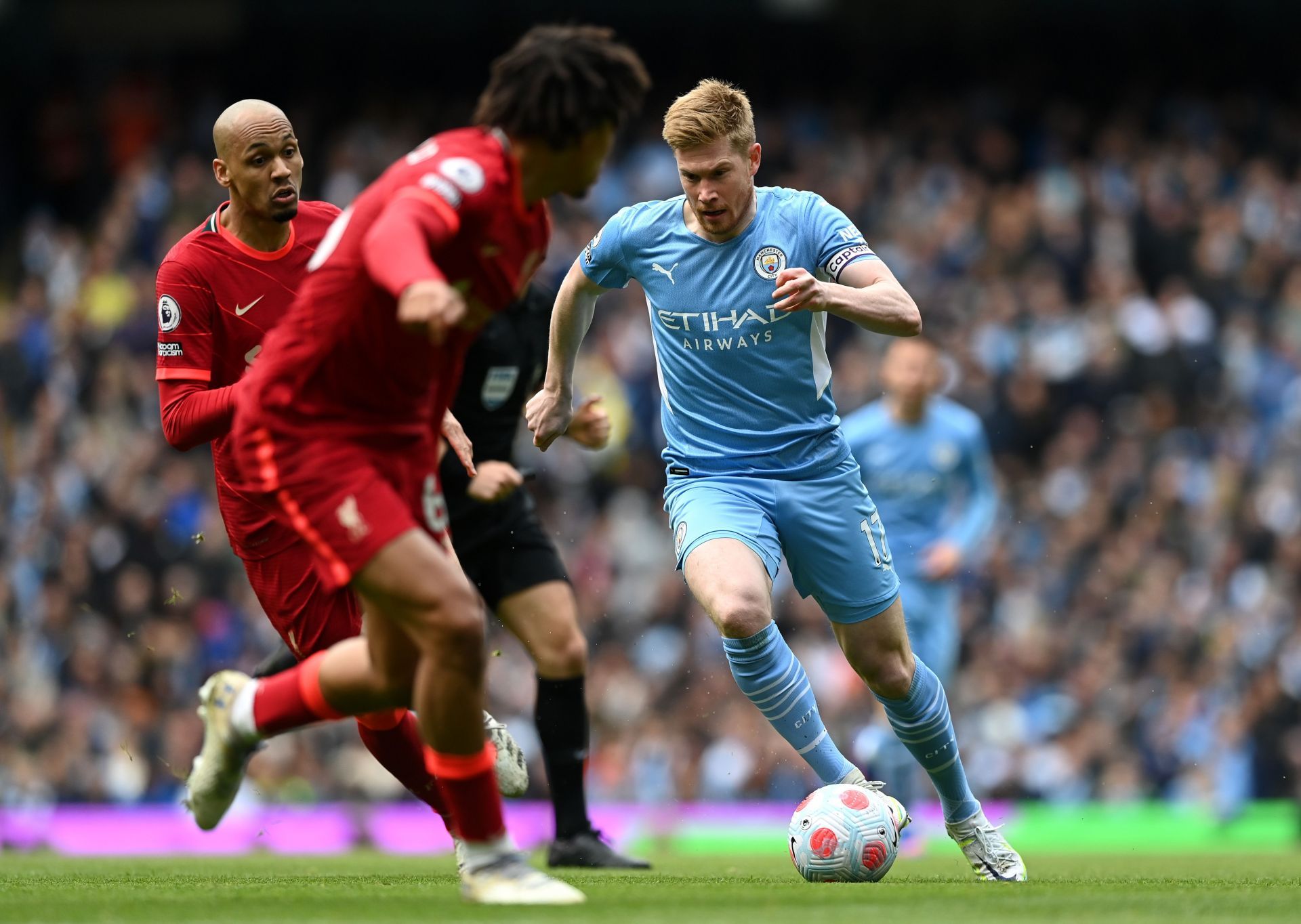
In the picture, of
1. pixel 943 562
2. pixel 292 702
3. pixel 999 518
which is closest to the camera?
pixel 292 702

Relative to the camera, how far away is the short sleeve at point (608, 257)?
23.0 feet

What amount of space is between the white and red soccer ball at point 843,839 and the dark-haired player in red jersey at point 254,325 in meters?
1.22

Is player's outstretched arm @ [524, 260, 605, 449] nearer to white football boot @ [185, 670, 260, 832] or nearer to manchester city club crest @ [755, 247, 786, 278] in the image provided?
manchester city club crest @ [755, 247, 786, 278]

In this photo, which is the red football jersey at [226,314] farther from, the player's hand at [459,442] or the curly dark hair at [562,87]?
the curly dark hair at [562,87]

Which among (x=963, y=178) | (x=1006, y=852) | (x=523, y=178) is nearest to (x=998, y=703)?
(x=963, y=178)

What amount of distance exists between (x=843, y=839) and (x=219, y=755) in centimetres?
220

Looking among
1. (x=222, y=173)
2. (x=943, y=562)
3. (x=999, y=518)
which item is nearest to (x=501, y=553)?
(x=222, y=173)

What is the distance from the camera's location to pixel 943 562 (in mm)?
10172

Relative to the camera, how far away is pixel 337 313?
16.1 feet

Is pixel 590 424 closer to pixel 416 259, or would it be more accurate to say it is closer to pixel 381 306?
pixel 381 306

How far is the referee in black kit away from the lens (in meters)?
6.48

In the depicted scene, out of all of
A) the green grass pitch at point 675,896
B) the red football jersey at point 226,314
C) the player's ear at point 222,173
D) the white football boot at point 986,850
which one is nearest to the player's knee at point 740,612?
the green grass pitch at point 675,896

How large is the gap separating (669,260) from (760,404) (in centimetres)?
66

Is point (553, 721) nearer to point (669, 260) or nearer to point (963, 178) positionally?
point (669, 260)
